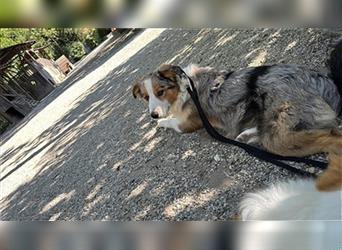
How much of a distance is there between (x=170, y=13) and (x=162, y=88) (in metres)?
3.60

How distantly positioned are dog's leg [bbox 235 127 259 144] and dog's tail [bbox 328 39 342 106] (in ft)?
2.69

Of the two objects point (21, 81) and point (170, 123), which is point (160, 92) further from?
point (21, 81)

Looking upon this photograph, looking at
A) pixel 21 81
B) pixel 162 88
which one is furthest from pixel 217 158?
pixel 21 81

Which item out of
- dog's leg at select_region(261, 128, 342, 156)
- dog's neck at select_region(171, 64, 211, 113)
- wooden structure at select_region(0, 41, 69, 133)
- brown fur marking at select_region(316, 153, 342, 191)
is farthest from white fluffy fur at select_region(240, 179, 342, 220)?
wooden structure at select_region(0, 41, 69, 133)

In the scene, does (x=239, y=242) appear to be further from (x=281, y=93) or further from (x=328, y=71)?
(x=328, y=71)

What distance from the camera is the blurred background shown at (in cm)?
108

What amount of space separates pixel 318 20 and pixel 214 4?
32cm

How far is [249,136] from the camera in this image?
3.92 meters

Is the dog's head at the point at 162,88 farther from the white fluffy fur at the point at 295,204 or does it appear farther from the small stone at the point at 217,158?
the white fluffy fur at the point at 295,204

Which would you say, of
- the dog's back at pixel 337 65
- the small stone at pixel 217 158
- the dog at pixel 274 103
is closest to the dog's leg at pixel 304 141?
the dog at pixel 274 103

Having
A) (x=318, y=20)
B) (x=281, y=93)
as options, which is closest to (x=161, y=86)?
(x=281, y=93)

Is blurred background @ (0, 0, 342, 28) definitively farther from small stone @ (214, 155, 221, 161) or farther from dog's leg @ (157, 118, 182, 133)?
dog's leg @ (157, 118, 182, 133)

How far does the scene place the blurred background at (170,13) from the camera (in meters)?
1.08

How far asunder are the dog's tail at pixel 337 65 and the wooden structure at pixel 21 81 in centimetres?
1802
